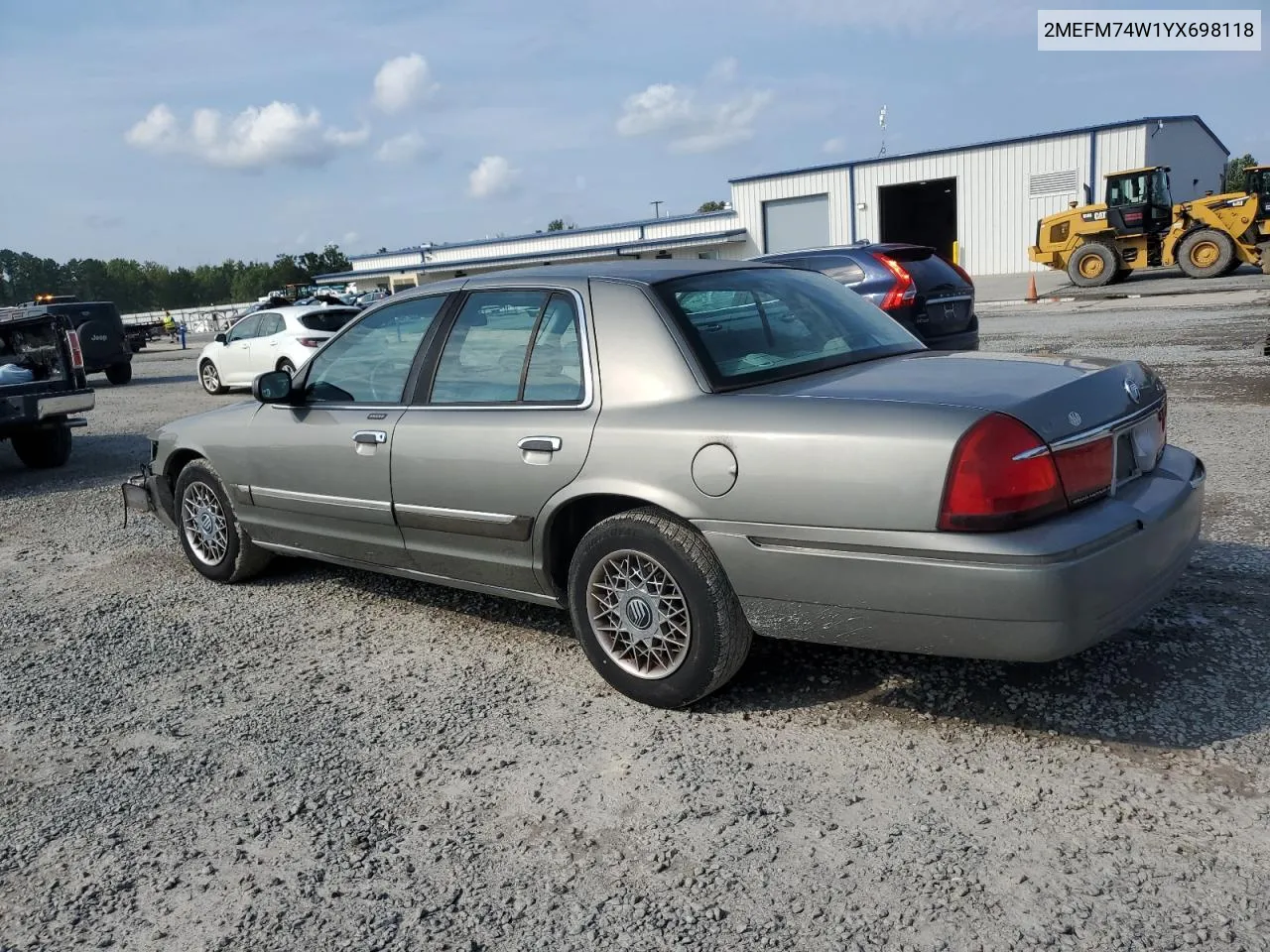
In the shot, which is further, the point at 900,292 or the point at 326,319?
the point at 326,319

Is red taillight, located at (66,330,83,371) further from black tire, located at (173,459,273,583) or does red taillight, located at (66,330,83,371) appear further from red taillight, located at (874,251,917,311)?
red taillight, located at (874,251,917,311)

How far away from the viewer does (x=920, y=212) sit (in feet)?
155

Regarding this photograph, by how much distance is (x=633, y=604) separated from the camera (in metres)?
3.59

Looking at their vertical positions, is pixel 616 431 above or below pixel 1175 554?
above

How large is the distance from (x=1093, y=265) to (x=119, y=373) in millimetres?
23363

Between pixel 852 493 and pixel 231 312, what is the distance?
2379 inches

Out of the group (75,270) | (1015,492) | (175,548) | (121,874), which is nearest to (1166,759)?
(1015,492)

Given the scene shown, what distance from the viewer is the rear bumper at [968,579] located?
288cm

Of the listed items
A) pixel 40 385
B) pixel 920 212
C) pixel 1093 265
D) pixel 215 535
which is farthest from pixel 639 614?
pixel 920 212

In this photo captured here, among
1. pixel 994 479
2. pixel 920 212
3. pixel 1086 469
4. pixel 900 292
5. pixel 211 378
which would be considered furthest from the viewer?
pixel 920 212

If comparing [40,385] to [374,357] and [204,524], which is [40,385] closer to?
[204,524]

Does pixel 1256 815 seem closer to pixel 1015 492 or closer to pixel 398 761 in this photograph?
pixel 1015 492

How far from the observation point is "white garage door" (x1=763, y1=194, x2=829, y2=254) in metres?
43.8

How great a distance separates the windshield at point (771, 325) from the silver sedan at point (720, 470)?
13mm
